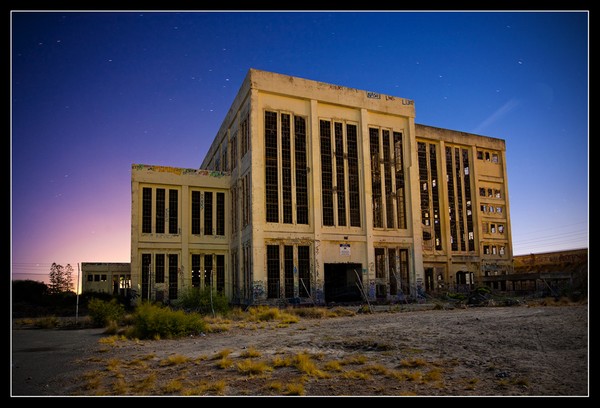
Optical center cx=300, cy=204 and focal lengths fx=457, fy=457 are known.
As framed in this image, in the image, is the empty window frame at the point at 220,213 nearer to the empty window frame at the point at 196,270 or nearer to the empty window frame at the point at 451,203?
the empty window frame at the point at 196,270

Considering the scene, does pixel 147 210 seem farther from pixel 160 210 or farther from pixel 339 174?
pixel 339 174

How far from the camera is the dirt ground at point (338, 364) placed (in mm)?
8617

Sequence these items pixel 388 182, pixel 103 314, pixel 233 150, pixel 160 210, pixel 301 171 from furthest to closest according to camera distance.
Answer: pixel 233 150
pixel 388 182
pixel 160 210
pixel 301 171
pixel 103 314

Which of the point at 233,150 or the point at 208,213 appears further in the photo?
the point at 233,150

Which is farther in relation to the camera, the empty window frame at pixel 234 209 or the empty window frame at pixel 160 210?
the empty window frame at pixel 234 209

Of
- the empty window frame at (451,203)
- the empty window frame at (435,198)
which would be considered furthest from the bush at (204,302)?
the empty window frame at (451,203)

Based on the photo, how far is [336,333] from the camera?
16.1 m

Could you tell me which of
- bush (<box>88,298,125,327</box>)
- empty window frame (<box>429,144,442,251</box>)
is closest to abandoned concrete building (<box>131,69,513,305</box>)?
bush (<box>88,298,125,327</box>)

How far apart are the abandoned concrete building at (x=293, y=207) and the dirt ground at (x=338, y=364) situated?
16.6 m

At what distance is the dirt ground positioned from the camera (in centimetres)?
862

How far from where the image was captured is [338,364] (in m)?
10.4

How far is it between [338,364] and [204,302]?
16.5m

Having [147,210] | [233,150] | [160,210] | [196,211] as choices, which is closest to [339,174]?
[233,150]
